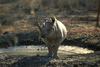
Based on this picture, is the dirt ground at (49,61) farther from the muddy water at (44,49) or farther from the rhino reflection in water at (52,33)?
the muddy water at (44,49)

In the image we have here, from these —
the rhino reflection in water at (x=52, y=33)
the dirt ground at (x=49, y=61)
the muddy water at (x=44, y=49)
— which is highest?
the rhino reflection in water at (x=52, y=33)

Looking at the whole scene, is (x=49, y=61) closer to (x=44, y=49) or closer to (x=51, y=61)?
(x=51, y=61)

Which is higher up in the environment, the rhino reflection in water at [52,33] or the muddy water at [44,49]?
the rhino reflection in water at [52,33]

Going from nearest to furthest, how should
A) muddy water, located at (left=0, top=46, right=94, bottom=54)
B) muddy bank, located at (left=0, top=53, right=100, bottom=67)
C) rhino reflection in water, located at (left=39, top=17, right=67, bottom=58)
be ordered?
1. muddy bank, located at (left=0, top=53, right=100, bottom=67)
2. rhino reflection in water, located at (left=39, top=17, right=67, bottom=58)
3. muddy water, located at (left=0, top=46, right=94, bottom=54)

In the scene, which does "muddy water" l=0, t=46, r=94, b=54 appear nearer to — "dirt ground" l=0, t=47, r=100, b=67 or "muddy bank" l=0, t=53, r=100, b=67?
"dirt ground" l=0, t=47, r=100, b=67

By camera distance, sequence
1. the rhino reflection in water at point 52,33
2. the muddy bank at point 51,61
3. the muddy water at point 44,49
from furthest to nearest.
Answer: the muddy water at point 44,49
the rhino reflection in water at point 52,33
the muddy bank at point 51,61

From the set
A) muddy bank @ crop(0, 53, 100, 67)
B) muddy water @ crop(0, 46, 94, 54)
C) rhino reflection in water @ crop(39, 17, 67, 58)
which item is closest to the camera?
muddy bank @ crop(0, 53, 100, 67)

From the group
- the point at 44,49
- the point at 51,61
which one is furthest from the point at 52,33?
the point at 44,49

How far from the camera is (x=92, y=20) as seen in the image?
3247cm

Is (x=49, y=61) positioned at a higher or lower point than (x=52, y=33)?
lower

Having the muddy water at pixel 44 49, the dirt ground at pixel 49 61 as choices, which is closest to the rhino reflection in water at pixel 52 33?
Result: the dirt ground at pixel 49 61

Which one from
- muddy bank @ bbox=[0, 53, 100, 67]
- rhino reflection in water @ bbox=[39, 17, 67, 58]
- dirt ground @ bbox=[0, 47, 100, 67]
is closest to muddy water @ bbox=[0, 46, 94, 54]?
dirt ground @ bbox=[0, 47, 100, 67]

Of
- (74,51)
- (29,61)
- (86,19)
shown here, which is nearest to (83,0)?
(86,19)

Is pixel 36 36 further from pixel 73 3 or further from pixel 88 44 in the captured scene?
pixel 73 3
